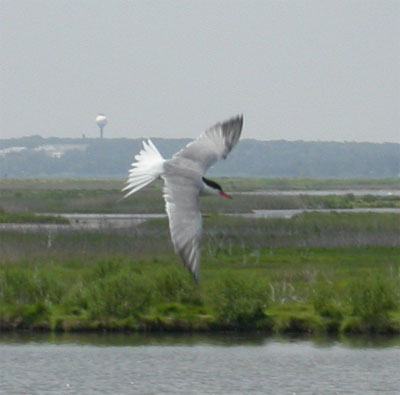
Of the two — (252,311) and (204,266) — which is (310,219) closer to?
(204,266)

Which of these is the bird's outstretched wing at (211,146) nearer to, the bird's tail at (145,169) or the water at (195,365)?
the bird's tail at (145,169)

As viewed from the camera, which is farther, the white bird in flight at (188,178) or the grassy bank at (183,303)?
the grassy bank at (183,303)

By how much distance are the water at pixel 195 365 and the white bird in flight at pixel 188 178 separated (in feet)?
44.7

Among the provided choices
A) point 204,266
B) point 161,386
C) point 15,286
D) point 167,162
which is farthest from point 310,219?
point 167,162

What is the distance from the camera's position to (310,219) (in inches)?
2515

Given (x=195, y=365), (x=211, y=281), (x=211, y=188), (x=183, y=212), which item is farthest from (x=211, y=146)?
(x=211, y=281)

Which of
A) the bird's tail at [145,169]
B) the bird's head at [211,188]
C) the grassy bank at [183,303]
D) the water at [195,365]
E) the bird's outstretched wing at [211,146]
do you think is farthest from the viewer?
the grassy bank at [183,303]

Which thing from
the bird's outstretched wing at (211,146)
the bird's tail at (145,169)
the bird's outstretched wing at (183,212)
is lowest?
the bird's outstretched wing at (183,212)

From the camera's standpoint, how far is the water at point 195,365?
29094 mm

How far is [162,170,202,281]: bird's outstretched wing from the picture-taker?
13766 mm

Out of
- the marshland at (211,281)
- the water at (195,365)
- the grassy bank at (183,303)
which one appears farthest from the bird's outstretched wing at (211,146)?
the marshland at (211,281)

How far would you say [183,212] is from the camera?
46.4 feet

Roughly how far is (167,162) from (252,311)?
20.5 metres

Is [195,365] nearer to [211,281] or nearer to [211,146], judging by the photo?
[211,281]
